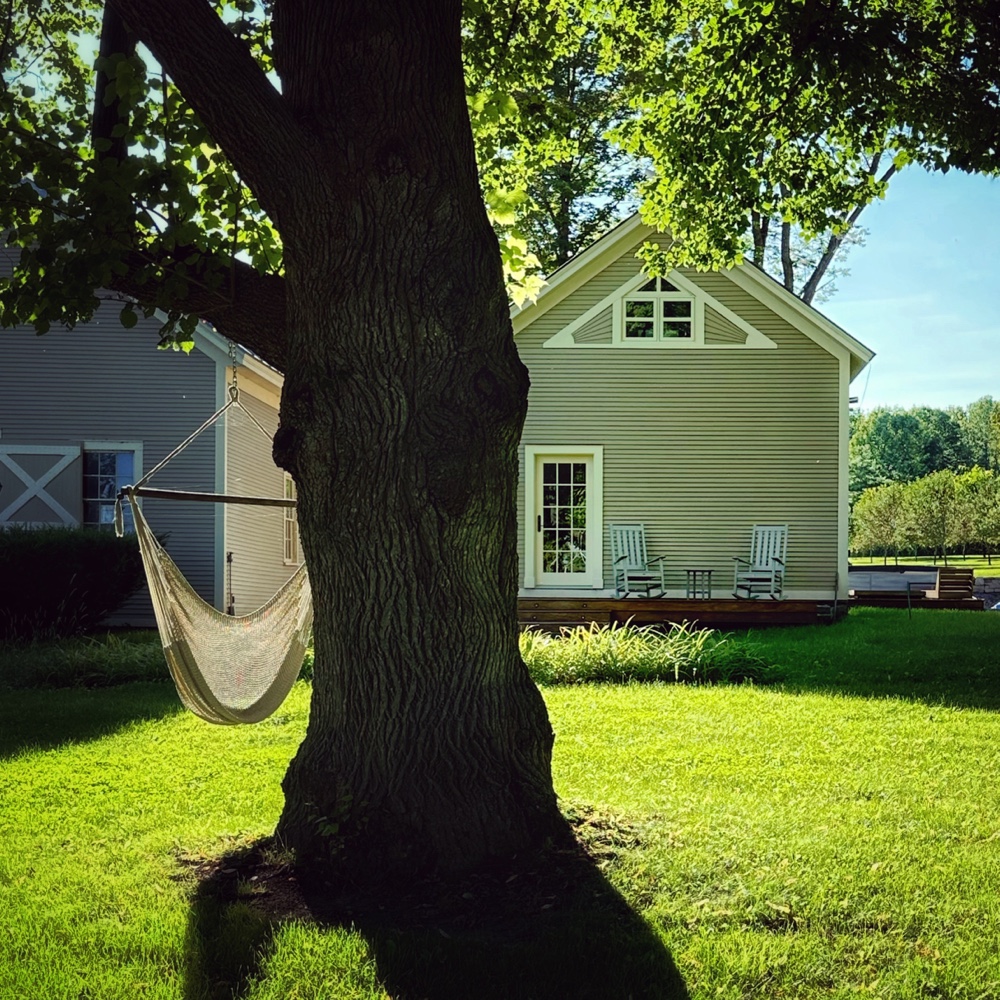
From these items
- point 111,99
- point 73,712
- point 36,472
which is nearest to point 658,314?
point 36,472

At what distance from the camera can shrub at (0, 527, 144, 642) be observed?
38.4 ft

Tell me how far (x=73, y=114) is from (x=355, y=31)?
2.70 metres

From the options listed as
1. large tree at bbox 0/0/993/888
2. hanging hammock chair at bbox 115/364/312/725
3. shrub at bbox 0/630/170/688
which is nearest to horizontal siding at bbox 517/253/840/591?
shrub at bbox 0/630/170/688

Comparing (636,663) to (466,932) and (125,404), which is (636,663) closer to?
(466,932)

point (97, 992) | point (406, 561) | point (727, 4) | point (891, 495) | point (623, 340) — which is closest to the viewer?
point (97, 992)

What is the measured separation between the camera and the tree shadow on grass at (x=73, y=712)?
720 cm

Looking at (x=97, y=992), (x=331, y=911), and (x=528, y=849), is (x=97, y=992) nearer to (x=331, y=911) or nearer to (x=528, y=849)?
(x=331, y=911)

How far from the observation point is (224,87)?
3844mm

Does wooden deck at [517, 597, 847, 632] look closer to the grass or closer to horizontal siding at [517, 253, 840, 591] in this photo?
horizontal siding at [517, 253, 840, 591]

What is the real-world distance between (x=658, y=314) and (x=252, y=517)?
6.20m

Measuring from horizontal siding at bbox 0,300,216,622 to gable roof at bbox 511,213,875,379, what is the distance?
173 inches

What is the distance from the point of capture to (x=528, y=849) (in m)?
3.94

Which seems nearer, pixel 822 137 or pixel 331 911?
pixel 331 911

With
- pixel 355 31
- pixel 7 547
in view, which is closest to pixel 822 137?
pixel 355 31
